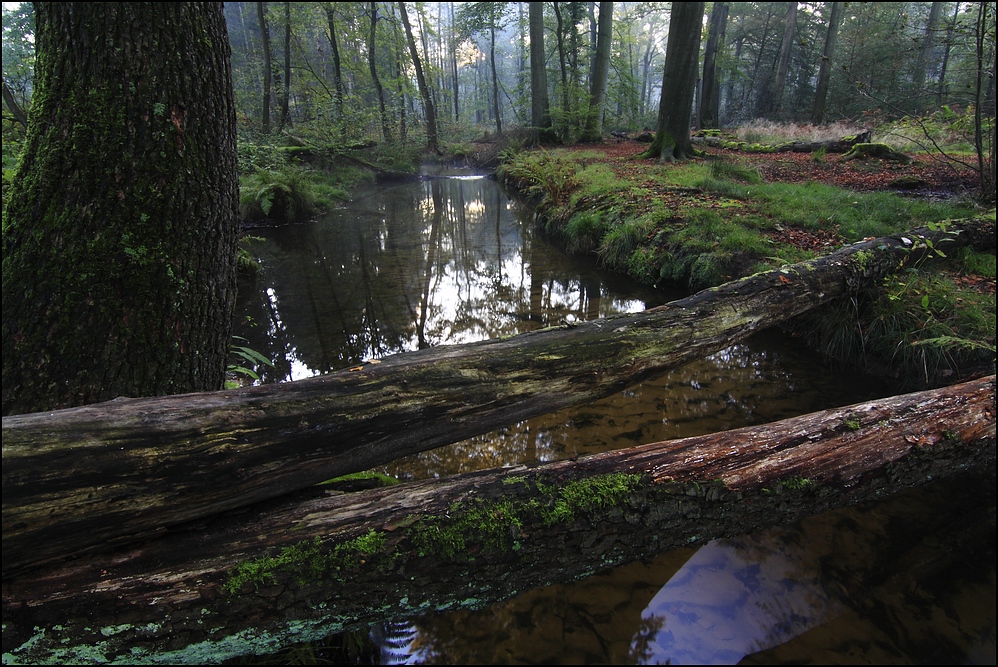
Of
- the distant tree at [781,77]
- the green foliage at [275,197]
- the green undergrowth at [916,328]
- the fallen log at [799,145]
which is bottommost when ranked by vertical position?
the green undergrowth at [916,328]

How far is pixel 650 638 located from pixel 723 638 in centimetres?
32

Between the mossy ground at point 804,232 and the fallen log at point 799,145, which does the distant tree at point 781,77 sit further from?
the mossy ground at point 804,232

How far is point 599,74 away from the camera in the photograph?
17812 millimetres

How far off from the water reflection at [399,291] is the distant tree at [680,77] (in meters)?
4.29

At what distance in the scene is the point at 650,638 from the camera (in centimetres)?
206

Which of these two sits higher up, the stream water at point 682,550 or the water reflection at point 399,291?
the water reflection at point 399,291

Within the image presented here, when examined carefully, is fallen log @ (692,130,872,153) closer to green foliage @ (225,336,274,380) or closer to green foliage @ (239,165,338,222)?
green foliage @ (239,165,338,222)

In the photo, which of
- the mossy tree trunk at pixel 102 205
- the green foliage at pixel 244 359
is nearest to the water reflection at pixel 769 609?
the mossy tree trunk at pixel 102 205

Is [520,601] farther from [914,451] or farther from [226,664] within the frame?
[914,451]

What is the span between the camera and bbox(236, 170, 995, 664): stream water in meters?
2.01

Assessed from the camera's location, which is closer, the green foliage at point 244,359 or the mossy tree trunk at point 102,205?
the mossy tree trunk at point 102,205

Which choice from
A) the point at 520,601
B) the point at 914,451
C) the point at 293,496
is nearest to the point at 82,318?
the point at 293,496

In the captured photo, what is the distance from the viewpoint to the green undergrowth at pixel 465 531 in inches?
55.6

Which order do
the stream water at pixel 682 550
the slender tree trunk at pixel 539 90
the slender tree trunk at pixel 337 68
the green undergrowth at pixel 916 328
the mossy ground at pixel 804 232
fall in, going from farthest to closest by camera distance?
the slender tree trunk at pixel 539 90 → the slender tree trunk at pixel 337 68 → the mossy ground at pixel 804 232 → the green undergrowth at pixel 916 328 → the stream water at pixel 682 550
